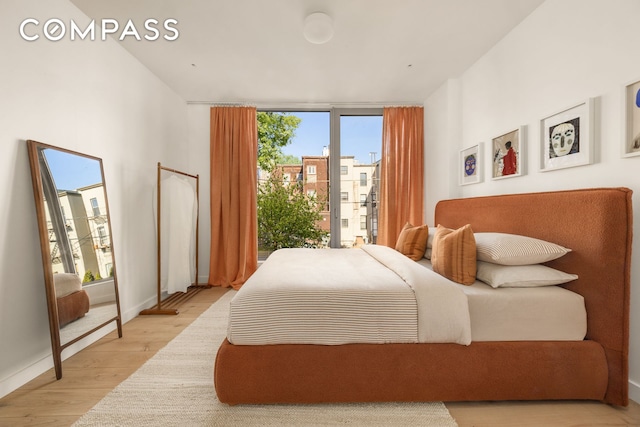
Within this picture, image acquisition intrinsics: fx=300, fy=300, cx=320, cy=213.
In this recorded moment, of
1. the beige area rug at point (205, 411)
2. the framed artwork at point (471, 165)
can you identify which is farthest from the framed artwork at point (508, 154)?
the beige area rug at point (205, 411)

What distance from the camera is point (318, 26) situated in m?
2.28

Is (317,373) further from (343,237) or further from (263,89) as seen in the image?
(263,89)

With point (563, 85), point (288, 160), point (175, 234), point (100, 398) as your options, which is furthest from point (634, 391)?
point (288, 160)

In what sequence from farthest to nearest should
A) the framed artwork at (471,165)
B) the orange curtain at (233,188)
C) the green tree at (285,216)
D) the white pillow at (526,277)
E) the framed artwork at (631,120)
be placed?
the green tree at (285,216) < the orange curtain at (233,188) < the framed artwork at (471,165) < the white pillow at (526,277) < the framed artwork at (631,120)

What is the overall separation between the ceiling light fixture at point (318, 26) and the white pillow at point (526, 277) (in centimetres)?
207

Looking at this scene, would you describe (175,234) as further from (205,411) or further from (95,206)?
(205,411)

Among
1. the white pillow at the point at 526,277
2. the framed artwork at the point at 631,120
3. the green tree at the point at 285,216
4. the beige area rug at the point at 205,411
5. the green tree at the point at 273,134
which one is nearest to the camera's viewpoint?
the beige area rug at the point at 205,411

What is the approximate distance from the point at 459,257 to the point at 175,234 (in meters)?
2.90

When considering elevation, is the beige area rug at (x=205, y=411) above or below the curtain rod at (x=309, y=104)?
below

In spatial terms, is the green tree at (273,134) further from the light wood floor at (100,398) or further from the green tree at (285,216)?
the light wood floor at (100,398)

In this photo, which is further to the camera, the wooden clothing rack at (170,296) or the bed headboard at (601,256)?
the wooden clothing rack at (170,296)

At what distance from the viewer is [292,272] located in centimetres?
195

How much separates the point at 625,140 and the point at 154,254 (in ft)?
13.2

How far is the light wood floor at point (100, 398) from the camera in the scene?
1479mm
